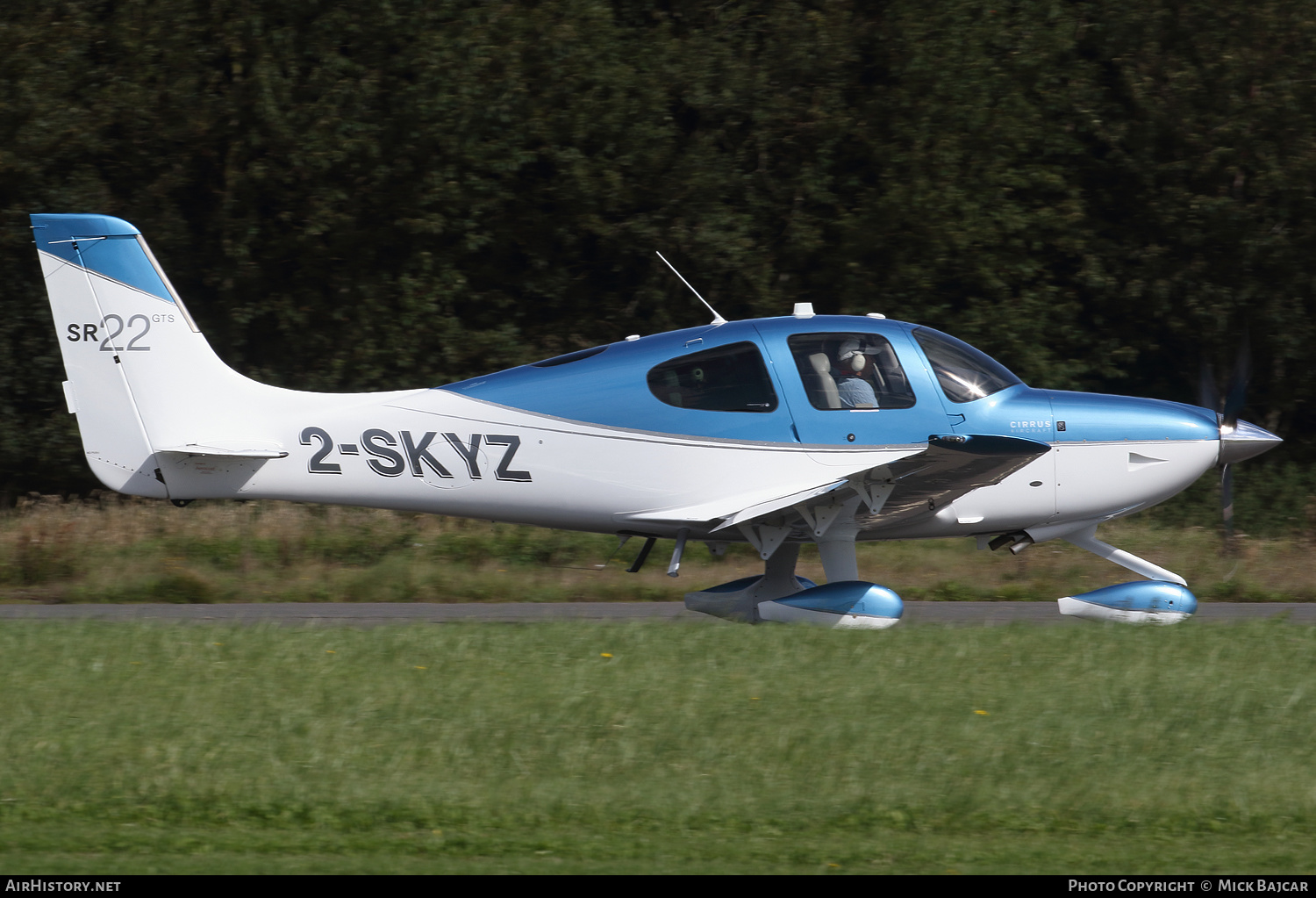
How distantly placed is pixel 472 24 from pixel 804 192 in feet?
16.8

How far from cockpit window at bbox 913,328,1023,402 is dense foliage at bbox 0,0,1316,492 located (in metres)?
8.84

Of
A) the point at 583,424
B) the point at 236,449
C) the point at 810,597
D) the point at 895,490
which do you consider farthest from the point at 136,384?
the point at 895,490

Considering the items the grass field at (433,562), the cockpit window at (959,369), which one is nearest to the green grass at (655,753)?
the cockpit window at (959,369)

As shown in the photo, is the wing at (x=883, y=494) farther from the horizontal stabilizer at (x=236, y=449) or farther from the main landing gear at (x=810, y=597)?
the horizontal stabilizer at (x=236, y=449)

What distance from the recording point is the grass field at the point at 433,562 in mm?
12195

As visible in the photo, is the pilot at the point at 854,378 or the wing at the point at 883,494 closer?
the wing at the point at 883,494

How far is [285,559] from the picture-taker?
13.8 meters

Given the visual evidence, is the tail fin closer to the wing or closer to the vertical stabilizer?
the vertical stabilizer

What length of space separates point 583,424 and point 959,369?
8.80 ft

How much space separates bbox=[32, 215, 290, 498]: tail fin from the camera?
9102mm

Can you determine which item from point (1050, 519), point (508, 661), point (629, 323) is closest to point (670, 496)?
point (508, 661)

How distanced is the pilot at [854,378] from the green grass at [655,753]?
1.82 metres

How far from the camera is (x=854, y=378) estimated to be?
9078 mm

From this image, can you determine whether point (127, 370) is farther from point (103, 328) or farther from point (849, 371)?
point (849, 371)
